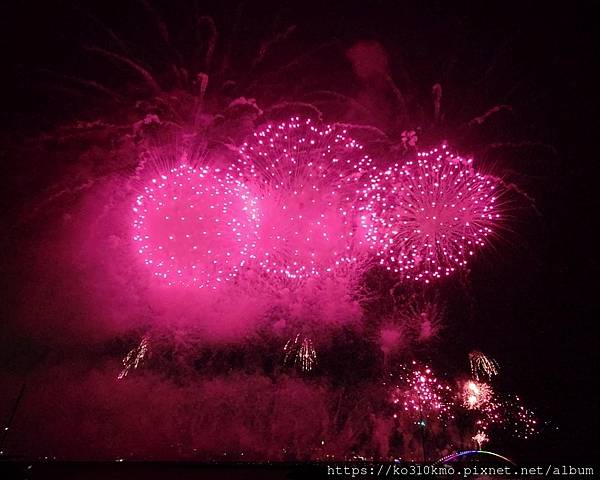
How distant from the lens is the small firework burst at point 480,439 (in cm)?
3602

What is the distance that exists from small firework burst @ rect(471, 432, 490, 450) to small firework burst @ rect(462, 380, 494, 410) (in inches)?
83.4

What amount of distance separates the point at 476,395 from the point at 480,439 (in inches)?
180

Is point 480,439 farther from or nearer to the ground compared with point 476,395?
nearer to the ground

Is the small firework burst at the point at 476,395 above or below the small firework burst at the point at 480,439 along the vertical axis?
above

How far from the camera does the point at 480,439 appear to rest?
36188mm

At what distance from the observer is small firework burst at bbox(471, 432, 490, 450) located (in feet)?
118

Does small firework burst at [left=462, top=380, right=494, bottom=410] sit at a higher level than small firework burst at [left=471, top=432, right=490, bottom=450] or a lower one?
higher

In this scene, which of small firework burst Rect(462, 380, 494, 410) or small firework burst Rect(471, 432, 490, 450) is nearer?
small firework burst Rect(462, 380, 494, 410)

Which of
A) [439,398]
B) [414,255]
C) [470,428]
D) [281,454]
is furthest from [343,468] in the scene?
[470,428]

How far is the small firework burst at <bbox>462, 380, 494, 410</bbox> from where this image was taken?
3357 cm

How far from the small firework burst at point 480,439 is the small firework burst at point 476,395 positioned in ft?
6.95

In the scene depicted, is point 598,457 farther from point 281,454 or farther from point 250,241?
point 250,241

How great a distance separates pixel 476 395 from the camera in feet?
114

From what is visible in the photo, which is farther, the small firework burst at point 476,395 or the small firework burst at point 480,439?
the small firework burst at point 480,439
